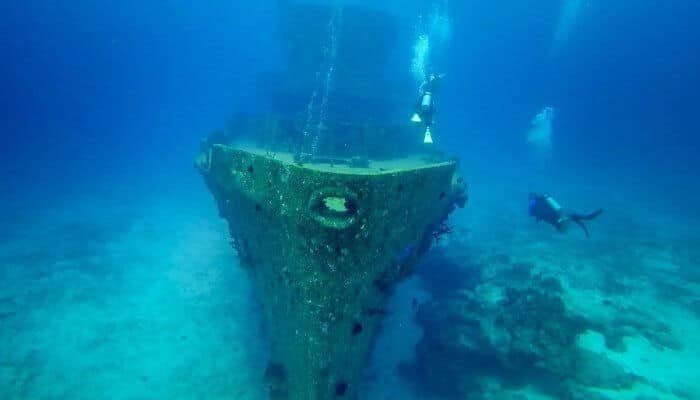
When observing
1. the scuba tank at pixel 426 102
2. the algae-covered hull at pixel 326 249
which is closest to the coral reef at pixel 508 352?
the algae-covered hull at pixel 326 249

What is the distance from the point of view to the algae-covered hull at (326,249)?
14.0 feet

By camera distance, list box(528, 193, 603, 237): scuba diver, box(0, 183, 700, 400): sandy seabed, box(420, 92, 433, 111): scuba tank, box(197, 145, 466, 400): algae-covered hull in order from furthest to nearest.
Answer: box(528, 193, 603, 237): scuba diver
box(420, 92, 433, 111): scuba tank
box(0, 183, 700, 400): sandy seabed
box(197, 145, 466, 400): algae-covered hull

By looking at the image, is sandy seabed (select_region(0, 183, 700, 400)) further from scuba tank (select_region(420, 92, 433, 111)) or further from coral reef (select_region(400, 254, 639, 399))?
scuba tank (select_region(420, 92, 433, 111))

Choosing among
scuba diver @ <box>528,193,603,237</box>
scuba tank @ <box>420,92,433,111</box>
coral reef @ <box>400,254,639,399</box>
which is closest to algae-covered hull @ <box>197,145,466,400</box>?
coral reef @ <box>400,254,639,399</box>

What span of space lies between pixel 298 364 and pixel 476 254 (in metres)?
9.19

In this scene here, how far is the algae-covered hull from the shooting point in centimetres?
428

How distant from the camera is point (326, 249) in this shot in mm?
4391

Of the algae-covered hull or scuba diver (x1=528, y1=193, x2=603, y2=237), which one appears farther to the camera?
scuba diver (x1=528, y1=193, x2=603, y2=237)

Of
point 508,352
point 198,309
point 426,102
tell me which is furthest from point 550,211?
point 198,309

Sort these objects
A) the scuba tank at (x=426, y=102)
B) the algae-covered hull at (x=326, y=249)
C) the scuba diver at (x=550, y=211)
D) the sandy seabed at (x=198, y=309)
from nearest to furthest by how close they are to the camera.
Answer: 1. the algae-covered hull at (x=326, y=249)
2. the sandy seabed at (x=198, y=309)
3. the scuba tank at (x=426, y=102)
4. the scuba diver at (x=550, y=211)

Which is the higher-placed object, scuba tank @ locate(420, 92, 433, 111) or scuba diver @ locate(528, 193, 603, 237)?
scuba tank @ locate(420, 92, 433, 111)

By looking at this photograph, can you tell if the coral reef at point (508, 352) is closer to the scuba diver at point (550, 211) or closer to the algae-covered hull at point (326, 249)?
the scuba diver at point (550, 211)

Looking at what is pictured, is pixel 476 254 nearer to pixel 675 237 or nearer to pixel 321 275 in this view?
pixel 321 275

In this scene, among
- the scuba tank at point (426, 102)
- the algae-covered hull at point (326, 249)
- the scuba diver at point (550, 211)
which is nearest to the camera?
the algae-covered hull at point (326, 249)
